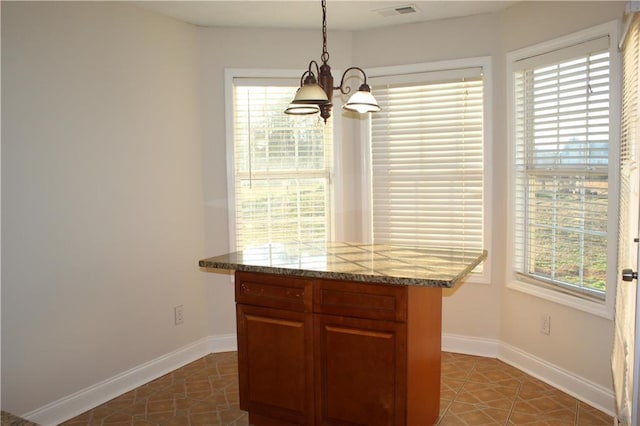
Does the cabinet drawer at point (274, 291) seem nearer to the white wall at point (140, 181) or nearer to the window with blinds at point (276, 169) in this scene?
the white wall at point (140, 181)

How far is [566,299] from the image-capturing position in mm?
3379

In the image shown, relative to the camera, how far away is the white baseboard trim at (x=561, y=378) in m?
3.10

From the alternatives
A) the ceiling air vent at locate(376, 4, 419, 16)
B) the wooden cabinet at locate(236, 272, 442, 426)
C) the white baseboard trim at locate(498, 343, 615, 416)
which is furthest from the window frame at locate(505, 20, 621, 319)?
the wooden cabinet at locate(236, 272, 442, 426)

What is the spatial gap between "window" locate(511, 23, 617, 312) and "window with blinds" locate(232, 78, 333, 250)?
1.56m

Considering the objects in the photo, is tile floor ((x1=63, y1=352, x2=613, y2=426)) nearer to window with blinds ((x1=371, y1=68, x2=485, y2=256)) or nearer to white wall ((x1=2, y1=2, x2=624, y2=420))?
white wall ((x1=2, y1=2, x2=624, y2=420))

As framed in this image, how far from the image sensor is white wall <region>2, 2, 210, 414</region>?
2881 mm

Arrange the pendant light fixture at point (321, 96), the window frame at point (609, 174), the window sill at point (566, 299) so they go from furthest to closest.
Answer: the window sill at point (566, 299)
the window frame at point (609, 174)
the pendant light fixture at point (321, 96)

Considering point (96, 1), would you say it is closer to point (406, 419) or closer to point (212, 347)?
point (212, 347)

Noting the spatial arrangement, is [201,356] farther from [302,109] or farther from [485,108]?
[485,108]

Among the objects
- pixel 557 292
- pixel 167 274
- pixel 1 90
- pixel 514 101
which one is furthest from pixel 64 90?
pixel 557 292

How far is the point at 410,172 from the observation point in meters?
4.28

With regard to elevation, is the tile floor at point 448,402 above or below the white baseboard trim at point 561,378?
A: below

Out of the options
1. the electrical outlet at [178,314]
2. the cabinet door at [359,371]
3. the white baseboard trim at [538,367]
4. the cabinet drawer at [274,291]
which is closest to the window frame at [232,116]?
the electrical outlet at [178,314]

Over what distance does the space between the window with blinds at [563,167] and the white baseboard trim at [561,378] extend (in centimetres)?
55
